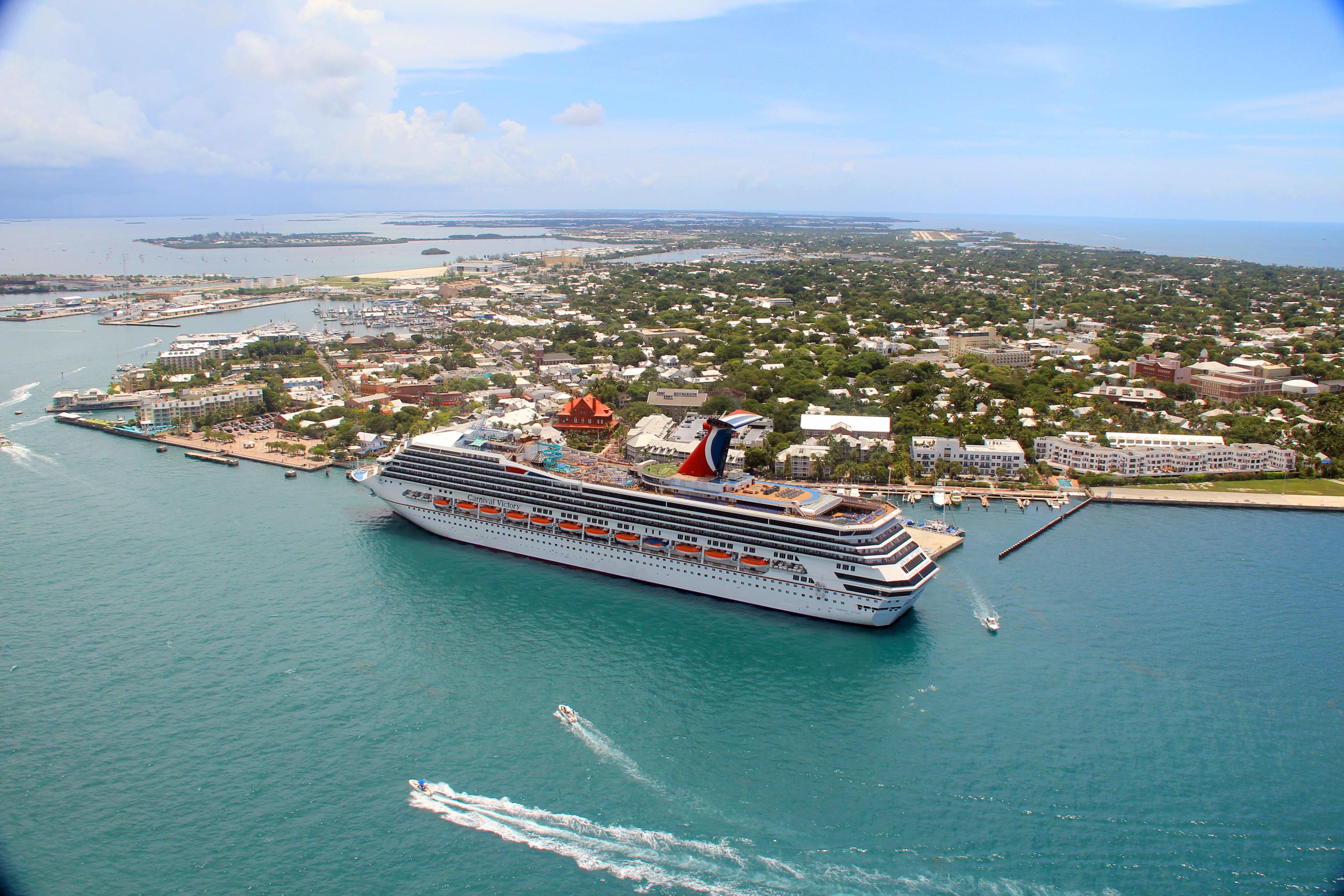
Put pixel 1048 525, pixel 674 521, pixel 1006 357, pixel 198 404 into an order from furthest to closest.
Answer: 1. pixel 1006 357
2. pixel 198 404
3. pixel 1048 525
4. pixel 674 521

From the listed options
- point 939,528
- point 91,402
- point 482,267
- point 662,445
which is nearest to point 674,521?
point 939,528

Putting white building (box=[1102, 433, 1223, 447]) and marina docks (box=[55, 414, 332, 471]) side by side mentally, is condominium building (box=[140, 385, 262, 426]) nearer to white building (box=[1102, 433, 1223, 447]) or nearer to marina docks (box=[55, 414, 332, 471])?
marina docks (box=[55, 414, 332, 471])

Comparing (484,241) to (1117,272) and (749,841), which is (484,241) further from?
(749,841)

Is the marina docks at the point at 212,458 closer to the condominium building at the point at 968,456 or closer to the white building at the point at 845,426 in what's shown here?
the white building at the point at 845,426

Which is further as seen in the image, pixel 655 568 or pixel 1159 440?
pixel 1159 440

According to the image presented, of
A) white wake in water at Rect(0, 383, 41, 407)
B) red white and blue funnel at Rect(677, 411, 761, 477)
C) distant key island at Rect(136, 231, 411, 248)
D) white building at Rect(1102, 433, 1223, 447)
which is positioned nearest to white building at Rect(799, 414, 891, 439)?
white building at Rect(1102, 433, 1223, 447)

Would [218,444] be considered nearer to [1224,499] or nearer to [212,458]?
[212,458]

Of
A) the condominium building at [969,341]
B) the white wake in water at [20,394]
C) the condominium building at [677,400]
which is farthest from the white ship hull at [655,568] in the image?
the condominium building at [969,341]

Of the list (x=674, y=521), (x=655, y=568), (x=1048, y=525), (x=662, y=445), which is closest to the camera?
(x=674, y=521)
